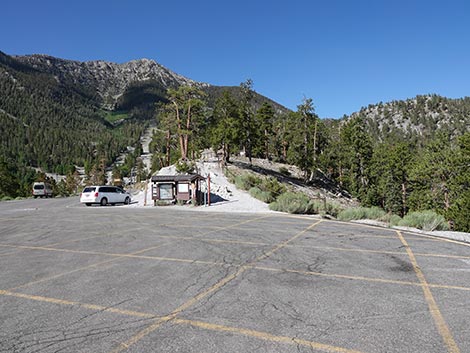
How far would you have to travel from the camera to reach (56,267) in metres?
7.91

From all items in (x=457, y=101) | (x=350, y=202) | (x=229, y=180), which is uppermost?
(x=457, y=101)

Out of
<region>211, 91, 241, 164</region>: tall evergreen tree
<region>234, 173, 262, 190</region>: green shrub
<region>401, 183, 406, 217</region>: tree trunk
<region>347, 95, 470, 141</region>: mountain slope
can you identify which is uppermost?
<region>347, 95, 470, 141</region>: mountain slope

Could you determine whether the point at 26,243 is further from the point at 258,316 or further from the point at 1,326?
the point at 258,316

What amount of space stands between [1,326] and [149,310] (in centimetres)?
207

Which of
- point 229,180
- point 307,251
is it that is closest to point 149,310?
point 307,251

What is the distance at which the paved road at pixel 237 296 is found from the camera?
3.99 m

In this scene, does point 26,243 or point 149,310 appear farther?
point 26,243

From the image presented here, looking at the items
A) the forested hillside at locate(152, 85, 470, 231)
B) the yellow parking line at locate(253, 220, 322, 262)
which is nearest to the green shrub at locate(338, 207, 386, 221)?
the yellow parking line at locate(253, 220, 322, 262)

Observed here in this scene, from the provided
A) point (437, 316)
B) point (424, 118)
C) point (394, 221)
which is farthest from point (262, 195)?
point (424, 118)

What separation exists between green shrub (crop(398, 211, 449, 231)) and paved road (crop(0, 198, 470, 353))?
314cm

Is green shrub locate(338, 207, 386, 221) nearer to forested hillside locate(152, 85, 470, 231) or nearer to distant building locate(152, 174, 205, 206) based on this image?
distant building locate(152, 174, 205, 206)

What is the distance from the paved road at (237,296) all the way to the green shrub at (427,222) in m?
3.14

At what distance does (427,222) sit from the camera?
1361cm

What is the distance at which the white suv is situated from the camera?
29328 mm
